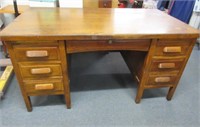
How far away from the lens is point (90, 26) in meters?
1.06

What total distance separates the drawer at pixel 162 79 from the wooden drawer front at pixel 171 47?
0.21 m

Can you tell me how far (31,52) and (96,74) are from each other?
3.13 ft

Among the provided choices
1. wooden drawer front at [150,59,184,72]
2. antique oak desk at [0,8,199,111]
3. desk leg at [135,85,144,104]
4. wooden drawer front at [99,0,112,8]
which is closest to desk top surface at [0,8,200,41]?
antique oak desk at [0,8,199,111]

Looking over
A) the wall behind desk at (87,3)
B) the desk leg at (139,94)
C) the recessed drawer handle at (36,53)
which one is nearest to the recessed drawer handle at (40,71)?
the recessed drawer handle at (36,53)

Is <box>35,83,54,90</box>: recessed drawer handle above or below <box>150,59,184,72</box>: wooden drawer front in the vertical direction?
below

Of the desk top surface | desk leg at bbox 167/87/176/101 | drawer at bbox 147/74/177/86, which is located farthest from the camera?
desk leg at bbox 167/87/176/101

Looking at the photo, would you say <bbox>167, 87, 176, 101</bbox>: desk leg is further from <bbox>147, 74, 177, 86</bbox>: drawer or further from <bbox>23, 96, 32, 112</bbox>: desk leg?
<bbox>23, 96, 32, 112</bbox>: desk leg

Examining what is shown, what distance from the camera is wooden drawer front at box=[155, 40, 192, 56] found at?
108 centimetres

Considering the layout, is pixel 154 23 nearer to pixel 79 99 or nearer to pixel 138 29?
pixel 138 29

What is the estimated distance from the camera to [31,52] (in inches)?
38.1

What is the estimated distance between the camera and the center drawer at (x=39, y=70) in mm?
1037

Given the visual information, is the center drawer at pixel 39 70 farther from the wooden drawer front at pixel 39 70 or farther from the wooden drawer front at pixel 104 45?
the wooden drawer front at pixel 104 45

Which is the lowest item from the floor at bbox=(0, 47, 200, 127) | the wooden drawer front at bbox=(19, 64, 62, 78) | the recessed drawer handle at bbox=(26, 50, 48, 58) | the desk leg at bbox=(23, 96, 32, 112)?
the floor at bbox=(0, 47, 200, 127)

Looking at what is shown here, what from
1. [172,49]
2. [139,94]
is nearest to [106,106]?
[139,94]
